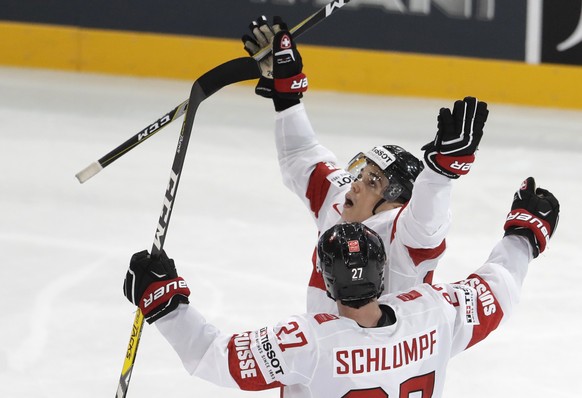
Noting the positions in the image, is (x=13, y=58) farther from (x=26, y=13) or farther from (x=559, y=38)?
(x=559, y=38)

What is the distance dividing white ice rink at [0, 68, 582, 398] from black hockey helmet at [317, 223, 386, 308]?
1.53 metres

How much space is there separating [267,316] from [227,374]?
6.77ft

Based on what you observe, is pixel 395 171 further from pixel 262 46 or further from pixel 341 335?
pixel 341 335

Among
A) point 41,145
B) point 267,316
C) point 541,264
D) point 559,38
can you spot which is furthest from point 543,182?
point 41,145

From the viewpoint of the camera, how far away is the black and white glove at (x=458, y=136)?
113 inches

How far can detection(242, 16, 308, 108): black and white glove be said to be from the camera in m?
Result: 3.53

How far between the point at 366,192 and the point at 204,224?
237 centimetres

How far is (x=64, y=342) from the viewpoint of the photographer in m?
4.54

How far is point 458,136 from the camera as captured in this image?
291cm

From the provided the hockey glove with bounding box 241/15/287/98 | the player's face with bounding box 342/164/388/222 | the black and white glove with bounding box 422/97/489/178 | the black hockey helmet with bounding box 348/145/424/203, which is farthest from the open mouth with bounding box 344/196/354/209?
the black and white glove with bounding box 422/97/489/178

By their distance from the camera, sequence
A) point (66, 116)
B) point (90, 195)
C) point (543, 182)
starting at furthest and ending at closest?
point (66, 116), point (543, 182), point (90, 195)

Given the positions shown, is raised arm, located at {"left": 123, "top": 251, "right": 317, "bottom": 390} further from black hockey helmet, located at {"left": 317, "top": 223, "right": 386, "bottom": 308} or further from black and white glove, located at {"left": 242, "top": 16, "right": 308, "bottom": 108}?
black and white glove, located at {"left": 242, "top": 16, "right": 308, "bottom": 108}

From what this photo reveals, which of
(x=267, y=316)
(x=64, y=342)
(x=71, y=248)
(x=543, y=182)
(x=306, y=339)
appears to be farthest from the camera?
(x=543, y=182)

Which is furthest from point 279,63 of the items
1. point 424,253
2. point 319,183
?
point 424,253
